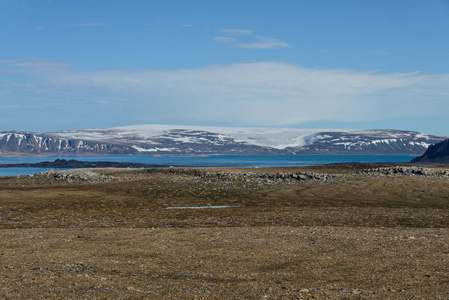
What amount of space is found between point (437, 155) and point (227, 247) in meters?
111

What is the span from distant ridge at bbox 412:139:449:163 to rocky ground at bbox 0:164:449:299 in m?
84.1

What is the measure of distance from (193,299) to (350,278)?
342cm

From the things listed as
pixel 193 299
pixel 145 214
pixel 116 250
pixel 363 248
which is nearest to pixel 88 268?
pixel 116 250

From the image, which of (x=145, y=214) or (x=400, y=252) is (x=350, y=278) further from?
(x=145, y=214)

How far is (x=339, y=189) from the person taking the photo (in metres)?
32.1

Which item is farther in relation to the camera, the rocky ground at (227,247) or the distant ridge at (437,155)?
the distant ridge at (437,155)

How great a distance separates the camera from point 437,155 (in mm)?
112312

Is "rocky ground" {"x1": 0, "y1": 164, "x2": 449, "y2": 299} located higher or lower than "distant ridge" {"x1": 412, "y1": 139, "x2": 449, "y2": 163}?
lower

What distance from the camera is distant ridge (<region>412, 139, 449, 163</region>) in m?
106

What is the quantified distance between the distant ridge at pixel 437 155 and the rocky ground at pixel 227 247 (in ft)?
276

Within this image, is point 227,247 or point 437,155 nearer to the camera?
point 227,247

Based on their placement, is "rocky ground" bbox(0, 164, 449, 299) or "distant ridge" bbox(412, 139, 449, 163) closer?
"rocky ground" bbox(0, 164, 449, 299)

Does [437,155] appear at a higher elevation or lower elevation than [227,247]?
higher

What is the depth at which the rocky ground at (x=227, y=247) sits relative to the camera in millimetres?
9148
